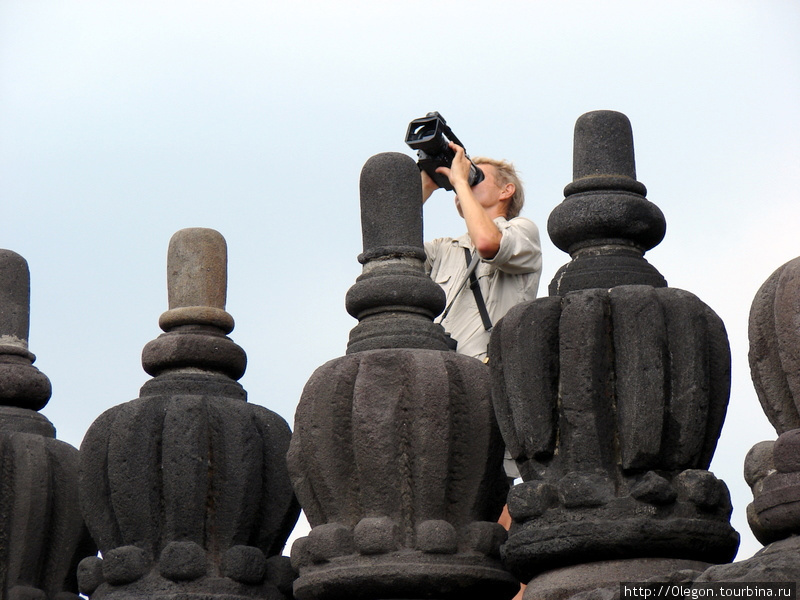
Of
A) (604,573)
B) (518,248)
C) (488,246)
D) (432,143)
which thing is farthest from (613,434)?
(432,143)

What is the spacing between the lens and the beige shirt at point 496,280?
5.89 metres

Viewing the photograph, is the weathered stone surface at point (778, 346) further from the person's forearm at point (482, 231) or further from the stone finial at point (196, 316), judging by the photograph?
the stone finial at point (196, 316)

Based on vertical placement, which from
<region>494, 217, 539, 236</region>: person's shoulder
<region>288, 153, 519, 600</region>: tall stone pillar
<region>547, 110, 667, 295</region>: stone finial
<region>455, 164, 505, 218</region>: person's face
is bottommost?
<region>288, 153, 519, 600</region>: tall stone pillar

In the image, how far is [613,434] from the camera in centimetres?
448

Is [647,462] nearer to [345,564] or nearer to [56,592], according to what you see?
[345,564]

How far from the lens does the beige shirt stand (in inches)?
232

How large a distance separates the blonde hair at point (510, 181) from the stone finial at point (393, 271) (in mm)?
1068

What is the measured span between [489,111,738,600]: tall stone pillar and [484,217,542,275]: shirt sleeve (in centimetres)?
115

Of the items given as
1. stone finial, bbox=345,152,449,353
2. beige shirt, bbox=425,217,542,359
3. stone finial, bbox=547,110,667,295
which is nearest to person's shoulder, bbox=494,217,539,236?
beige shirt, bbox=425,217,542,359

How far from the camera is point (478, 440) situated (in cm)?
495

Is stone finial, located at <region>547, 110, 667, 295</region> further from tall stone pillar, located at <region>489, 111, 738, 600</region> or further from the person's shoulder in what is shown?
the person's shoulder

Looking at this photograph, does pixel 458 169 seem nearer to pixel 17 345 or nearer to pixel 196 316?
pixel 196 316

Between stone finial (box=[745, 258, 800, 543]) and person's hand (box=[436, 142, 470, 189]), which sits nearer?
stone finial (box=[745, 258, 800, 543])

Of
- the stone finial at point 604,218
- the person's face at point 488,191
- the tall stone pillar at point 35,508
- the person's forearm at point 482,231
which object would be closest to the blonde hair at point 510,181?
the person's face at point 488,191
